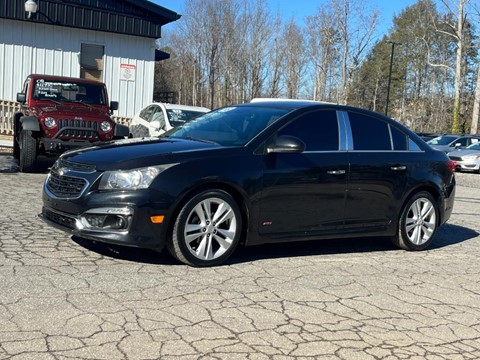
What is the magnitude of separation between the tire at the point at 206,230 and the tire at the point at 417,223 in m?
2.35

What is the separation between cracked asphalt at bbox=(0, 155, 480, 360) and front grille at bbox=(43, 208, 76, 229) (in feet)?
1.04

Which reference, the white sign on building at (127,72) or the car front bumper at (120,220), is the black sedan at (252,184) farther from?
the white sign on building at (127,72)

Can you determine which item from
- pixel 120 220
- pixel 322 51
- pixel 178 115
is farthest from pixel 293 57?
pixel 120 220

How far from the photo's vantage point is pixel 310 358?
3.63 meters

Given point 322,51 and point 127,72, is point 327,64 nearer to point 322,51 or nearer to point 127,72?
point 322,51

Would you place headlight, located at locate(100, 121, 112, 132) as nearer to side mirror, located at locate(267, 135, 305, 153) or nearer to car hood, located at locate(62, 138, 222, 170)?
car hood, located at locate(62, 138, 222, 170)

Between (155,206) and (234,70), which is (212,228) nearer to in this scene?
(155,206)

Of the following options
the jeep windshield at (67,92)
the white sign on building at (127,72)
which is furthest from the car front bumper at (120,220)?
the white sign on building at (127,72)

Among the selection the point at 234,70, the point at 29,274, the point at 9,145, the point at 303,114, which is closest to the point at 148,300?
the point at 29,274

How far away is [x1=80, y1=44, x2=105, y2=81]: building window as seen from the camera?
70.0 feet

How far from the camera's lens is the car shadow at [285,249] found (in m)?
5.77

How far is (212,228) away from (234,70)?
54.9 m

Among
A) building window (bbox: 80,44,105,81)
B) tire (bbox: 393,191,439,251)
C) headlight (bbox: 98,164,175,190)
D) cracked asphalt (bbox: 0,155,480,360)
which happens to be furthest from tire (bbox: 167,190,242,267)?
building window (bbox: 80,44,105,81)

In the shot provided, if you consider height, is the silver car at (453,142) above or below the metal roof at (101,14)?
below
